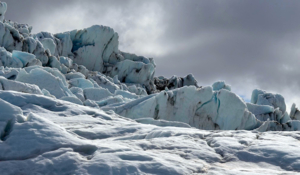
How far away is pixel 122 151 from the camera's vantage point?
5312mm

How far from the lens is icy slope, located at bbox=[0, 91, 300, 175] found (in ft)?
15.5

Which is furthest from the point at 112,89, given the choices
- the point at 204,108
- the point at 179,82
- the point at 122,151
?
the point at 122,151

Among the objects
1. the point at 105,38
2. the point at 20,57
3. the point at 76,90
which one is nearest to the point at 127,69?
the point at 105,38

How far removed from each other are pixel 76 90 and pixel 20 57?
29.1ft

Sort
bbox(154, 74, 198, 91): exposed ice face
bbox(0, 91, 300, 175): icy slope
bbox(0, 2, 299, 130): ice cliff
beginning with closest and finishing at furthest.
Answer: bbox(0, 91, 300, 175): icy slope → bbox(0, 2, 299, 130): ice cliff → bbox(154, 74, 198, 91): exposed ice face

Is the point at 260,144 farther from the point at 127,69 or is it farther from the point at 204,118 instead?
the point at 127,69

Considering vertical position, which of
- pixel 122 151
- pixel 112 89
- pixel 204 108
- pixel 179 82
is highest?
pixel 179 82

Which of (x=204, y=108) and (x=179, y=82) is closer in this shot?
(x=204, y=108)

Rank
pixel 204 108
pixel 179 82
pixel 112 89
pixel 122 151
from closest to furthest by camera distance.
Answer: pixel 122 151 → pixel 204 108 → pixel 112 89 → pixel 179 82

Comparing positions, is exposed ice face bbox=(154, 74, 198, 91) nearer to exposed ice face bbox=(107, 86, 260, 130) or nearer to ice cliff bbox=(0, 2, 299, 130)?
ice cliff bbox=(0, 2, 299, 130)

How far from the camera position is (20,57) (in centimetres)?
2788

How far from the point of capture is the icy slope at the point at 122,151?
473 cm

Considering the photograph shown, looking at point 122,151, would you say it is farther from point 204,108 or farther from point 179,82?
point 179,82

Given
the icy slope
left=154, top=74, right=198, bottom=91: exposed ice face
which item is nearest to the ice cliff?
left=154, top=74, right=198, bottom=91: exposed ice face
